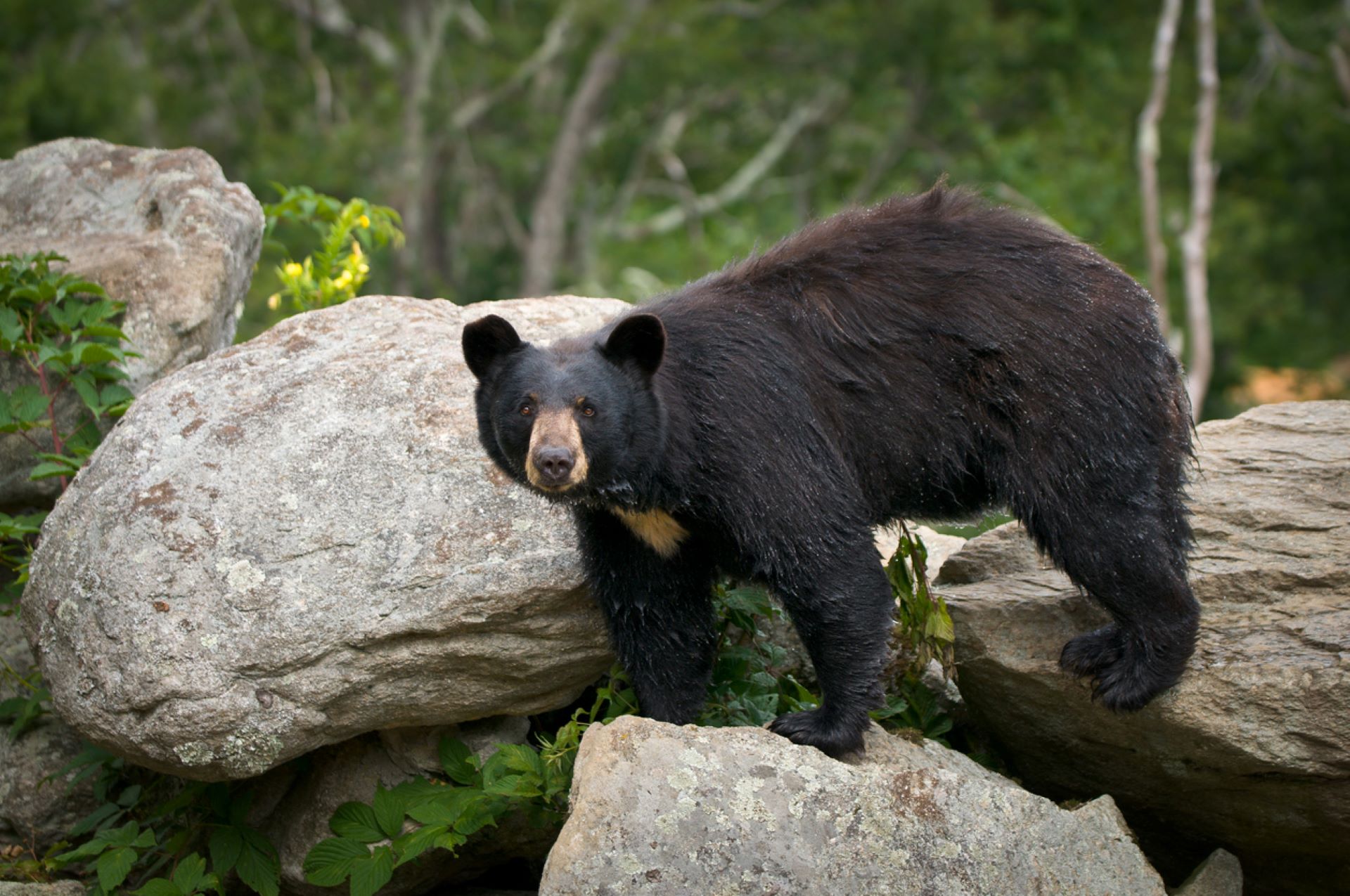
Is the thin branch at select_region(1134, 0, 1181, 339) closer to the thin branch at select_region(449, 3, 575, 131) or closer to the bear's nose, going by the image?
the thin branch at select_region(449, 3, 575, 131)

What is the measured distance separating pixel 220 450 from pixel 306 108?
836 inches

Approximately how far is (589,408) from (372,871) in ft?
5.96

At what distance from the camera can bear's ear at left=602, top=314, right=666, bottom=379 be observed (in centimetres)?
474

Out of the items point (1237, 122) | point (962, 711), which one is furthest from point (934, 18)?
point (962, 711)

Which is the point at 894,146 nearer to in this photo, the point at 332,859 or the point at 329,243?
the point at 329,243

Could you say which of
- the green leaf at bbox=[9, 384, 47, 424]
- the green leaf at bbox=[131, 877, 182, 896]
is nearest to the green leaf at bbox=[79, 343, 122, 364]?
the green leaf at bbox=[9, 384, 47, 424]

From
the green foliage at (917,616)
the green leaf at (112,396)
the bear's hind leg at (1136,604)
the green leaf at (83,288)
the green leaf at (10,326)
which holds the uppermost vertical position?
the bear's hind leg at (1136,604)

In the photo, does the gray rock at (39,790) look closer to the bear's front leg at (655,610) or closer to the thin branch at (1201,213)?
the bear's front leg at (655,610)

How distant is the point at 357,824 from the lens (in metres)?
5.17

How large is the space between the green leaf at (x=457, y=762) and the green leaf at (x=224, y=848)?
86cm

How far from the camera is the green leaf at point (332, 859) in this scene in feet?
16.5

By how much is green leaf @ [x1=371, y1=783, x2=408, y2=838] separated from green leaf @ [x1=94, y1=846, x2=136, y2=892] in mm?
978

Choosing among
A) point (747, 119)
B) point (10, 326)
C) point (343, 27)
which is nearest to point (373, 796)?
point (10, 326)

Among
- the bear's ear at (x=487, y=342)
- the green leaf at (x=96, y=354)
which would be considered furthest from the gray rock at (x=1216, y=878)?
the green leaf at (x=96, y=354)
